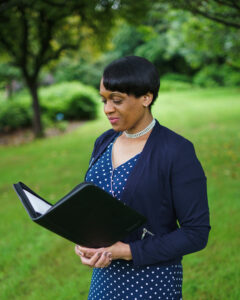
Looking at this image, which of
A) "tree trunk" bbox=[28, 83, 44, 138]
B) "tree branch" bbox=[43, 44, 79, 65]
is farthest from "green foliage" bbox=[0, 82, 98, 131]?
"tree branch" bbox=[43, 44, 79, 65]

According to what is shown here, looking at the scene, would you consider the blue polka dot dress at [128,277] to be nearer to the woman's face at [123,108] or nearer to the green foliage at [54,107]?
the woman's face at [123,108]

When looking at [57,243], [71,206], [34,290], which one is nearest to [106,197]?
[71,206]

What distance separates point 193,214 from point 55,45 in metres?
12.3

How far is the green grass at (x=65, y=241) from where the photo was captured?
3438mm

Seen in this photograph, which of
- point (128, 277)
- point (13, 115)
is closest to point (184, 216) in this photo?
point (128, 277)

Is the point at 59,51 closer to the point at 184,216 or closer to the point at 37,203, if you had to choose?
the point at 37,203

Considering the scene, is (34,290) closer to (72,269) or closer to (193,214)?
(72,269)

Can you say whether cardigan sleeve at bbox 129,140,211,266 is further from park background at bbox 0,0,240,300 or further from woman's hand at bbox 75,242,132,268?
park background at bbox 0,0,240,300

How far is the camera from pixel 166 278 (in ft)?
5.01

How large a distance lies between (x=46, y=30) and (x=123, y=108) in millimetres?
10653

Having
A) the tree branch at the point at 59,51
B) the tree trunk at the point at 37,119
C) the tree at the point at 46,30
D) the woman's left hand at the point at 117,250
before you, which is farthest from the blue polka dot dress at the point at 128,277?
the tree trunk at the point at 37,119

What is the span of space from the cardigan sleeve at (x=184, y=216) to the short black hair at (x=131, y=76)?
1.02ft

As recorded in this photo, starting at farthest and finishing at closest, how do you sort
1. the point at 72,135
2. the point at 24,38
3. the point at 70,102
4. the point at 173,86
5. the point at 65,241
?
the point at 173,86 → the point at 70,102 → the point at 72,135 → the point at 24,38 → the point at 65,241

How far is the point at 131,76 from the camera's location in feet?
4.53
